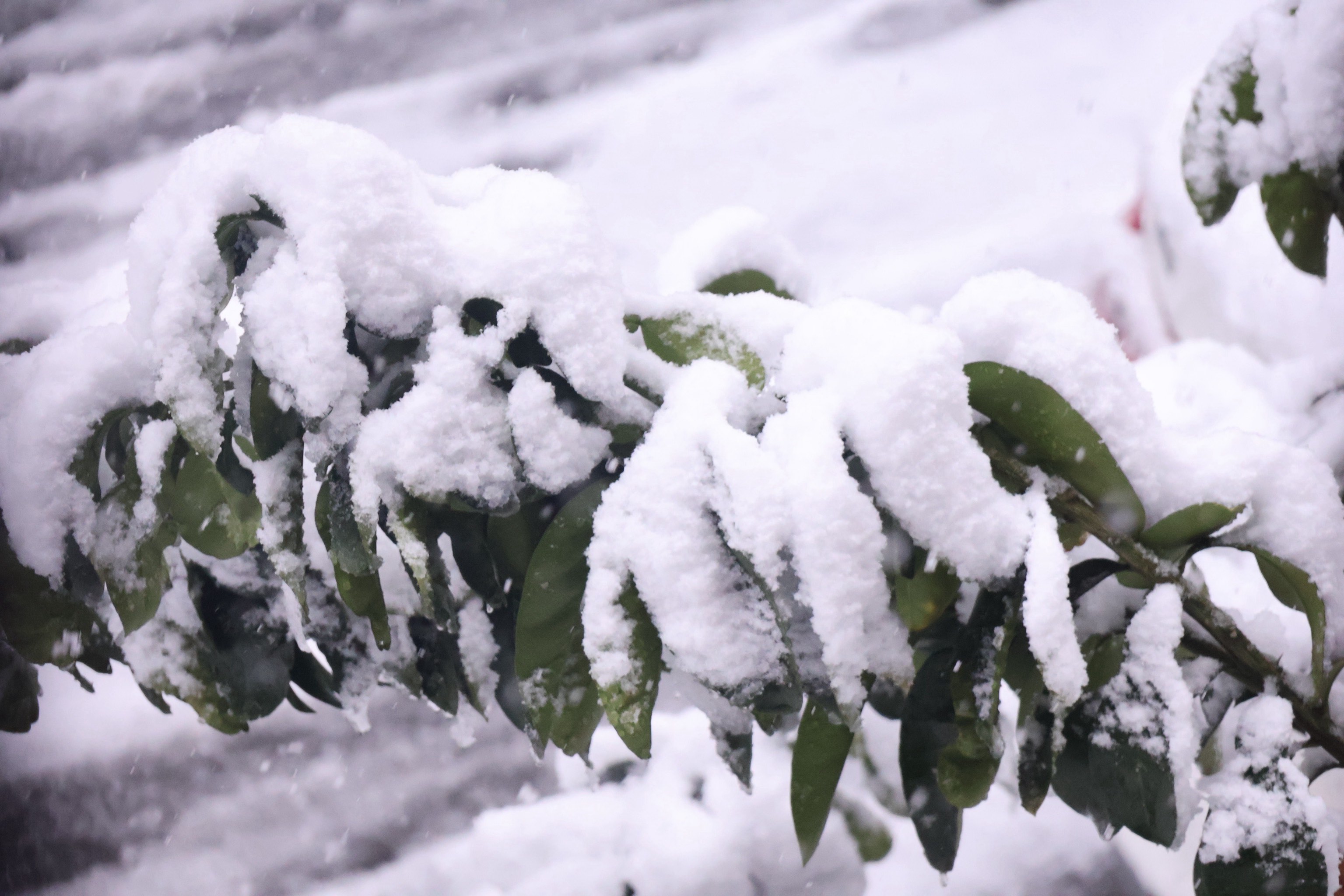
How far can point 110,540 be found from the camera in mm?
416

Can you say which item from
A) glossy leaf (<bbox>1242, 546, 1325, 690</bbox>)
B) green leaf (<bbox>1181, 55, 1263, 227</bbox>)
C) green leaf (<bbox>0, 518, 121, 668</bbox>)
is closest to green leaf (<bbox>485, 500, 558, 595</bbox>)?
green leaf (<bbox>0, 518, 121, 668</bbox>)

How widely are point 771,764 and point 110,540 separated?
0.65m

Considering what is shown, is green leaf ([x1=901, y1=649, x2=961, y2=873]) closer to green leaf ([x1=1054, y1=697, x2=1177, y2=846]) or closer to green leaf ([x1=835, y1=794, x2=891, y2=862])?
green leaf ([x1=1054, y1=697, x2=1177, y2=846])

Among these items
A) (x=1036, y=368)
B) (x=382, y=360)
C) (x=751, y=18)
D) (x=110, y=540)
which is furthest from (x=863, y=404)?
(x=751, y=18)

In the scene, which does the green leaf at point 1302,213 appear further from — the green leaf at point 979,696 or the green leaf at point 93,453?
the green leaf at point 93,453

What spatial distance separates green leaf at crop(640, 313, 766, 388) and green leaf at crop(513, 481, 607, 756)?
0.08 m

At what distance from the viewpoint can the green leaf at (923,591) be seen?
0.36 m

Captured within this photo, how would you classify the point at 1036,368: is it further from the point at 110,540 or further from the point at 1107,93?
the point at 1107,93

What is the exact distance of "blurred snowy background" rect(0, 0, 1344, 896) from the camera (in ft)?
2.67

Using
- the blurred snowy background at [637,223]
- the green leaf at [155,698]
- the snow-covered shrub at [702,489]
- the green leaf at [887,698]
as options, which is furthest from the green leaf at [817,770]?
the green leaf at [155,698]

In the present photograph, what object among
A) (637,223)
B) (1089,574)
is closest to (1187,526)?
(1089,574)

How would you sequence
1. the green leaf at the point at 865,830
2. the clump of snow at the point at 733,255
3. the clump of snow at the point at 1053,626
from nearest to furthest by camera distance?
1. the clump of snow at the point at 1053,626
2. the clump of snow at the point at 733,255
3. the green leaf at the point at 865,830

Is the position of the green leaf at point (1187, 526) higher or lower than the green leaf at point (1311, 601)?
higher

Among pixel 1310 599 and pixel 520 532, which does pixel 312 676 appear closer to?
pixel 520 532
